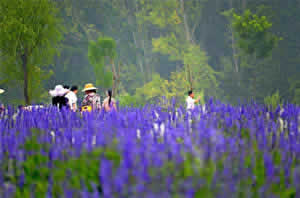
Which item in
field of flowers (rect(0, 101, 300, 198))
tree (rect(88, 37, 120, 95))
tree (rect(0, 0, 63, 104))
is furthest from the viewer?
tree (rect(88, 37, 120, 95))

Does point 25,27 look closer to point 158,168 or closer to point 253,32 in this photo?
point 158,168

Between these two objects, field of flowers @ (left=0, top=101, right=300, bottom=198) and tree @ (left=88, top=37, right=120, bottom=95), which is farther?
tree @ (left=88, top=37, right=120, bottom=95)

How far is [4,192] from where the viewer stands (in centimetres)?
279

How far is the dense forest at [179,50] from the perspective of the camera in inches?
1318

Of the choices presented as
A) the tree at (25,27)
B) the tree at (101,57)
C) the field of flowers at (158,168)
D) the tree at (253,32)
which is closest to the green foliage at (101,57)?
the tree at (101,57)

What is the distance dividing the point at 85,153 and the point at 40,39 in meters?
14.4

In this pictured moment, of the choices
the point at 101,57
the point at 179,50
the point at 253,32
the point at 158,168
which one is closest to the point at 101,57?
the point at 101,57

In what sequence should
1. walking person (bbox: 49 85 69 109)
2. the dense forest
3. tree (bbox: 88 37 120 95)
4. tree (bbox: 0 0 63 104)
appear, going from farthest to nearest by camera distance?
the dense forest, tree (bbox: 88 37 120 95), tree (bbox: 0 0 63 104), walking person (bbox: 49 85 69 109)

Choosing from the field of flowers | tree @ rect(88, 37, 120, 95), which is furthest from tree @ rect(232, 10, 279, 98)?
the field of flowers

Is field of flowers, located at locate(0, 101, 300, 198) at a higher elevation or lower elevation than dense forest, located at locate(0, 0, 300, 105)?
lower

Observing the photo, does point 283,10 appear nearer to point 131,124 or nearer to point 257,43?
point 257,43

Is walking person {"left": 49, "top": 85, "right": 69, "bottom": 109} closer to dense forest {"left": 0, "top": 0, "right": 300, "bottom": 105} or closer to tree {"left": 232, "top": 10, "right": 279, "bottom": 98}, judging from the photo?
tree {"left": 232, "top": 10, "right": 279, "bottom": 98}

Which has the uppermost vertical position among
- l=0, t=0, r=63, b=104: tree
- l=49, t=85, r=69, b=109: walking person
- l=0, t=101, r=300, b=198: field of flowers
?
l=0, t=0, r=63, b=104: tree

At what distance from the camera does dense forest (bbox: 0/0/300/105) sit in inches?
1318
